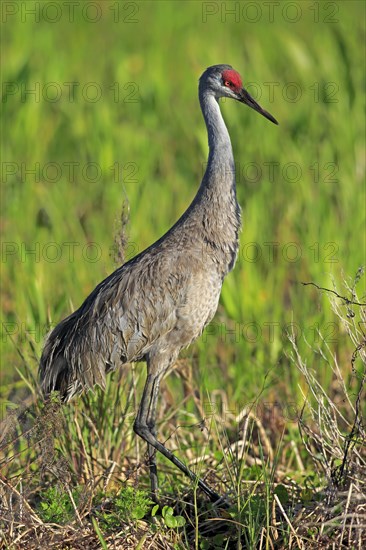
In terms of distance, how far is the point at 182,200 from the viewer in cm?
776

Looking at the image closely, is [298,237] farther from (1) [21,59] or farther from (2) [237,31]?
(2) [237,31]

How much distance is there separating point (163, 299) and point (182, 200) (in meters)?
3.32

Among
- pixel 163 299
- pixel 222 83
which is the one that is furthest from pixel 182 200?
pixel 163 299

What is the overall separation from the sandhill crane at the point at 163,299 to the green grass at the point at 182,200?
0.72 ft

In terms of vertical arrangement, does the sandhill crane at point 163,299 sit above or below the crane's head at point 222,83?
below

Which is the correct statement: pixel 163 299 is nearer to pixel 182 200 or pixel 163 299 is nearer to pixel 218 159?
pixel 218 159

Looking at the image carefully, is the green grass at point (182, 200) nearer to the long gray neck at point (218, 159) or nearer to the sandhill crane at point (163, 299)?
the sandhill crane at point (163, 299)

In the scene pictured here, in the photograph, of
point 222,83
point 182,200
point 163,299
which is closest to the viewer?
point 163,299

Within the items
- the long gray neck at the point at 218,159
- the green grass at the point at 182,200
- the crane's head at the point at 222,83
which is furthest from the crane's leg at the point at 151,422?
the crane's head at the point at 222,83

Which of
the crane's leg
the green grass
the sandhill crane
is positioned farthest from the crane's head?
the crane's leg

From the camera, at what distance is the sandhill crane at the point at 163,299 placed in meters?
4.49

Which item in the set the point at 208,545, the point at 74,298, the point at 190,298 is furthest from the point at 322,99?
the point at 208,545

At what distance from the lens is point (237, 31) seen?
12.8 metres

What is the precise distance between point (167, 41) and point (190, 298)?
815cm
